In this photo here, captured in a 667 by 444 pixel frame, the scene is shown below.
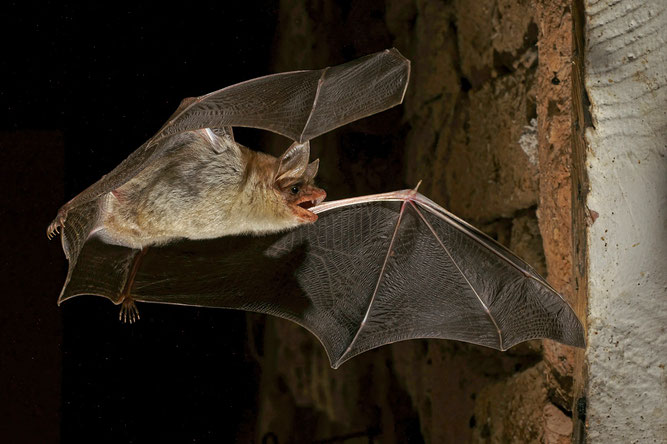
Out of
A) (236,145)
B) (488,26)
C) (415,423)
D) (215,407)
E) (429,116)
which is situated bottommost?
(415,423)

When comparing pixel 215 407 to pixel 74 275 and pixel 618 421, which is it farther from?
pixel 618 421

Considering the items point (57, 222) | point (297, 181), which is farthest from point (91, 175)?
point (297, 181)

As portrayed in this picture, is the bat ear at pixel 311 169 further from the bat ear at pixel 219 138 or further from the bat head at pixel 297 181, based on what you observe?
the bat ear at pixel 219 138

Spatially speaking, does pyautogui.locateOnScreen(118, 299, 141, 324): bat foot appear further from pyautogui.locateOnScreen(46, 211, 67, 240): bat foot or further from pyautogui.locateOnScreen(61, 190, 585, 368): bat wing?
pyautogui.locateOnScreen(46, 211, 67, 240): bat foot

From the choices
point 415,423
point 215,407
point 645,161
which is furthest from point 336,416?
point 645,161

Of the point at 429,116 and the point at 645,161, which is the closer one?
the point at 645,161

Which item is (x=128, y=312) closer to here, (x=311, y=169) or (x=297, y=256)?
(x=297, y=256)
